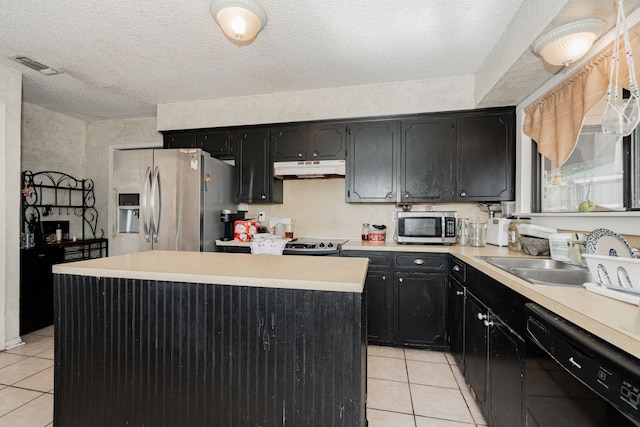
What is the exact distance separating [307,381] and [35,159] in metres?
4.52

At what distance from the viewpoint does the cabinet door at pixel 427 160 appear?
2914 mm

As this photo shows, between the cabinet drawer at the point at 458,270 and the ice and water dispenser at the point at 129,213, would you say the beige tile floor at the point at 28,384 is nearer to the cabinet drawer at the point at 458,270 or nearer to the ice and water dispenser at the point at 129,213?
the ice and water dispenser at the point at 129,213

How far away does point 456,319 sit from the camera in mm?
2299

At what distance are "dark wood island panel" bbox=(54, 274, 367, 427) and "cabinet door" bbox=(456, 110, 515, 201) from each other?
2221 millimetres

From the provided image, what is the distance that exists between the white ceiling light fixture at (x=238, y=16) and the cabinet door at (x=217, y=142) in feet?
5.72

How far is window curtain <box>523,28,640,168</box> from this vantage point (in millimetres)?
1617

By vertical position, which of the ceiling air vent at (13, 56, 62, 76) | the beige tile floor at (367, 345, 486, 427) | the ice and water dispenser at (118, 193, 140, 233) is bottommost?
the beige tile floor at (367, 345, 486, 427)

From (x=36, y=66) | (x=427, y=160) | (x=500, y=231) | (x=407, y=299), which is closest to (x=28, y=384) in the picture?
(x=36, y=66)

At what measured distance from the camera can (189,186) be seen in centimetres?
297

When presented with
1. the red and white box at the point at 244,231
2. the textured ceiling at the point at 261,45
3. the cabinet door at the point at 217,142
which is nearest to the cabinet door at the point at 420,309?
the red and white box at the point at 244,231

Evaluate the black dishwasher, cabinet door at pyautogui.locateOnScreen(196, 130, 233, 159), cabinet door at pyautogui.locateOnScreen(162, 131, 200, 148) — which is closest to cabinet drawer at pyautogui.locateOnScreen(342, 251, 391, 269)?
the black dishwasher

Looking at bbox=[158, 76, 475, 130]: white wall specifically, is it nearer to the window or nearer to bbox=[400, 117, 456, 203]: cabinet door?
bbox=[400, 117, 456, 203]: cabinet door

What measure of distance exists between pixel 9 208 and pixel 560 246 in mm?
4412

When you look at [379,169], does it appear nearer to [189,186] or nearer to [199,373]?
[189,186]
